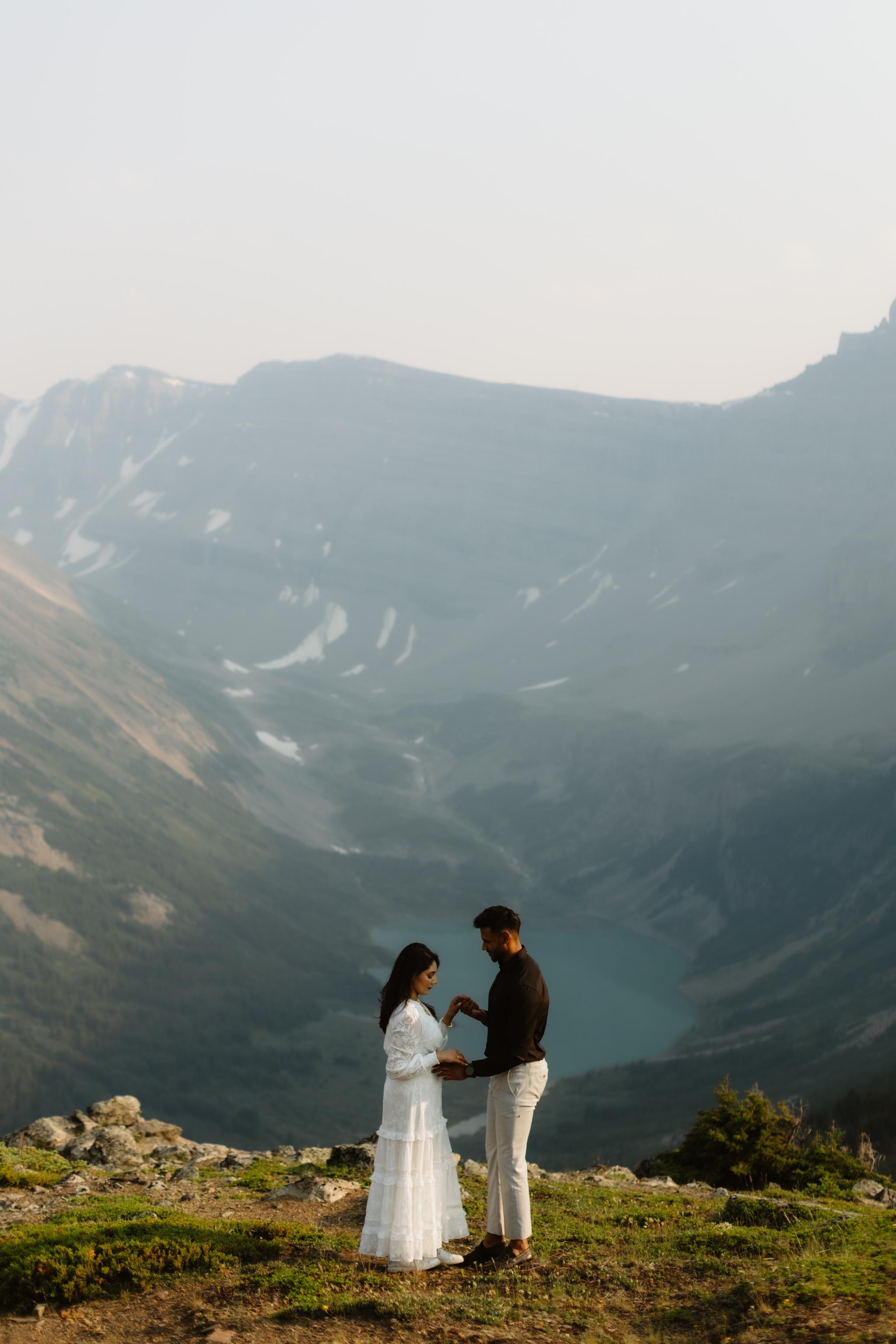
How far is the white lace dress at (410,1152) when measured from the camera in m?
13.4

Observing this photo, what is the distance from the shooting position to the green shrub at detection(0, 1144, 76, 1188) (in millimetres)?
22797

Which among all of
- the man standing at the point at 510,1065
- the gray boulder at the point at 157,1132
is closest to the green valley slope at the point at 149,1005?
the gray boulder at the point at 157,1132

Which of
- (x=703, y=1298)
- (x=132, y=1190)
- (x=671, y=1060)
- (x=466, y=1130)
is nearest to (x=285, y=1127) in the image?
(x=466, y=1130)

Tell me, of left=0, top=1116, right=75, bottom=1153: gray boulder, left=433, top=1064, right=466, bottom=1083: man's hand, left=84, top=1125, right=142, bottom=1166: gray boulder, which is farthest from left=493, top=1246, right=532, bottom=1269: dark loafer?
left=0, top=1116, right=75, bottom=1153: gray boulder

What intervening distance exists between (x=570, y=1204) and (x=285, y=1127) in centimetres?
14463

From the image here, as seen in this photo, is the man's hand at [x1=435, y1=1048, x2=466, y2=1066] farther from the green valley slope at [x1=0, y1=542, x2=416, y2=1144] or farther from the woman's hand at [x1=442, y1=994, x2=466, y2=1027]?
the green valley slope at [x1=0, y1=542, x2=416, y2=1144]

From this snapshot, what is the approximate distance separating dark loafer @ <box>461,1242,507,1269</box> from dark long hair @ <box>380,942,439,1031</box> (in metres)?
3.39

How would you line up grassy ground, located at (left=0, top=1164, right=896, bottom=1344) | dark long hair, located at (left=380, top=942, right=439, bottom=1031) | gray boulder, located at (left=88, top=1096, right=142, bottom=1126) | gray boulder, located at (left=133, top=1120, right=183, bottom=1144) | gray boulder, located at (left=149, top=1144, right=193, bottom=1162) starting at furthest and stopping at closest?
gray boulder, located at (left=88, top=1096, right=142, bottom=1126)
gray boulder, located at (left=133, top=1120, right=183, bottom=1144)
gray boulder, located at (left=149, top=1144, right=193, bottom=1162)
dark long hair, located at (left=380, top=942, right=439, bottom=1031)
grassy ground, located at (left=0, top=1164, right=896, bottom=1344)

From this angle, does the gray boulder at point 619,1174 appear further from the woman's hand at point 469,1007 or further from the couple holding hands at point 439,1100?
the woman's hand at point 469,1007

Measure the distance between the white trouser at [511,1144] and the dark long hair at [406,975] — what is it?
52.3 inches

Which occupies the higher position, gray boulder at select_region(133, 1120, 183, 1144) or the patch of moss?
gray boulder at select_region(133, 1120, 183, 1144)

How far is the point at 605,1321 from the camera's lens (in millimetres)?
12867

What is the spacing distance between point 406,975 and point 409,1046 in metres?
0.91

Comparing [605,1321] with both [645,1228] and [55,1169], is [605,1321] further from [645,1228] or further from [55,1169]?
[55,1169]
